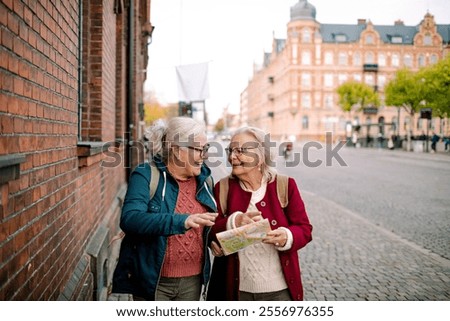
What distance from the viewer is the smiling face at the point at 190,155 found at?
2.56 metres

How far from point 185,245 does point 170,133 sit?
1.97 ft

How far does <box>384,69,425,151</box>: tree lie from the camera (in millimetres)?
36875

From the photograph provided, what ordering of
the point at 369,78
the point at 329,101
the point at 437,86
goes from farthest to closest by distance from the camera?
the point at 329,101 < the point at 369,78 < the point at 437,86

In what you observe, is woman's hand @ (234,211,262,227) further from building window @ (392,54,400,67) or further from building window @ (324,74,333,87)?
building window @ (324,74,333,87)

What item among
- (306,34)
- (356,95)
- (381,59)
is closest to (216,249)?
(306,34)

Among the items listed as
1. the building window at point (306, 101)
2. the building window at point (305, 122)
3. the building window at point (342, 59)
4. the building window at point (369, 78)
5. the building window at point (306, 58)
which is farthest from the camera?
the building window at point (305, 122)

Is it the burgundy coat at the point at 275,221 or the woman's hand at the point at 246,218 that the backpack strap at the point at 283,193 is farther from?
the woman's hand at the point at 246,218

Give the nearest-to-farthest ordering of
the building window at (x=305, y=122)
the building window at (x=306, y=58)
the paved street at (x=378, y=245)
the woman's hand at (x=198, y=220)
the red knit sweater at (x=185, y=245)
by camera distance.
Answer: the woman's hand at (x=198, y=220) → the red knit sweater at (x=185, y=245) → the paved street at (x=378, y=245) → the building window at (x=306, y=58) → the building window at (x=305, y=122)

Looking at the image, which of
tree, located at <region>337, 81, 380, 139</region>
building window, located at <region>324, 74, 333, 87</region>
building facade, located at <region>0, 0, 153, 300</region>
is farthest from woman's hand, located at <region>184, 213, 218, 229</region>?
building window, located at <region>324, 74, 333, 87</region>

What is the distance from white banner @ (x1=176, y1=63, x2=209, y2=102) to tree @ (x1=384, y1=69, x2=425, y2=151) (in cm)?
2570

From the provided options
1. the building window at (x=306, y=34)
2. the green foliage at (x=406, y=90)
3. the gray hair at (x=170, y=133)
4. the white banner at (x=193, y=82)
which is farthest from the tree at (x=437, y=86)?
the gray hair at (x=170, y=133)

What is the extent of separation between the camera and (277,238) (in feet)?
8.33

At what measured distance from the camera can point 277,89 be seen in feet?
238

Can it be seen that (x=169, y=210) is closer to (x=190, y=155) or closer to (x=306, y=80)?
(x=190, y=155)
